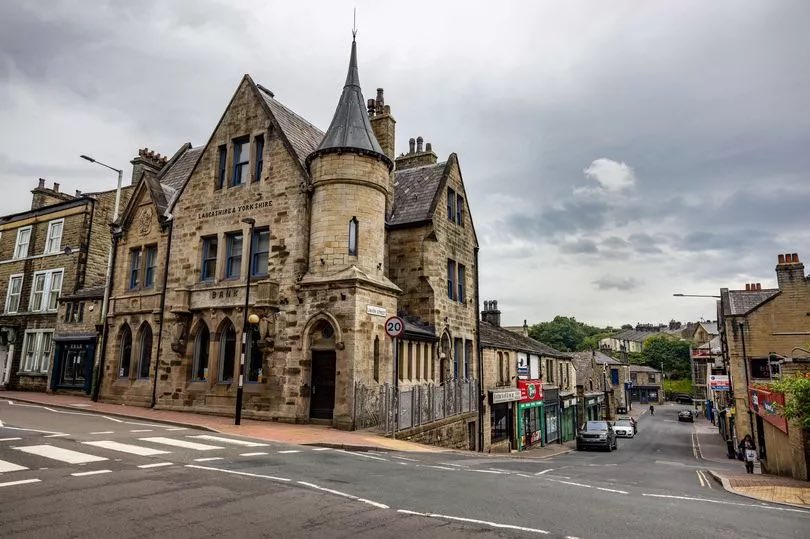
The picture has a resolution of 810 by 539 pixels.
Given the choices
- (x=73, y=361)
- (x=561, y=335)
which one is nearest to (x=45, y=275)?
(x=73, y=361)

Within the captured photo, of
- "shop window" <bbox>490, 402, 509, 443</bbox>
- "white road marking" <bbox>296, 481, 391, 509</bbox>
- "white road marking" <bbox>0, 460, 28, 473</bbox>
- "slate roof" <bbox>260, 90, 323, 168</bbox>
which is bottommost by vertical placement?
"shop window" <bbox>490, 402, 509, 443</bbox>

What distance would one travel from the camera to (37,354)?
96.6 ft

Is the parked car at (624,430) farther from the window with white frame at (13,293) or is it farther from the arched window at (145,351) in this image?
the window with white frame at (13,293)

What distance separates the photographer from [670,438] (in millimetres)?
42344

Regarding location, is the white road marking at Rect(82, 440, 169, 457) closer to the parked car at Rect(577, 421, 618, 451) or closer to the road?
the road

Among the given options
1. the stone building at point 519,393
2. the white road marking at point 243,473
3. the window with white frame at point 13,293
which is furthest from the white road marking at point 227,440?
the window with white frame at point 13,293

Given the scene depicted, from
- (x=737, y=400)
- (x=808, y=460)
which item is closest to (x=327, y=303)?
(x=808, y=460)

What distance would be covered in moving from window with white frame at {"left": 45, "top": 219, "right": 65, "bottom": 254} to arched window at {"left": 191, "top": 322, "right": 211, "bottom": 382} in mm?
15819

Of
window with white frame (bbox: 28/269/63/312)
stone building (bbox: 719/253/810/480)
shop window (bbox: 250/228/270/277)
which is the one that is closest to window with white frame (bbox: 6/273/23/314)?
window with white frame (bbox: 28/269/63/312)

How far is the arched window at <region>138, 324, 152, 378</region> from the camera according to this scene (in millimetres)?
22484

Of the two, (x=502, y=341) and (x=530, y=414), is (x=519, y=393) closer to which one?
(x=502, y=341)

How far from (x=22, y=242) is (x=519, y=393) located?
3256 cm

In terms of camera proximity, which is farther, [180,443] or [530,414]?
[530,414]

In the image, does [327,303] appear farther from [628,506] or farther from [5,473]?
[628,506]
